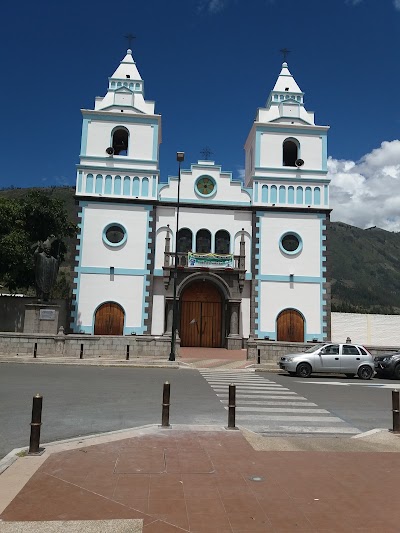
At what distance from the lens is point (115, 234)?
28672 millimetres

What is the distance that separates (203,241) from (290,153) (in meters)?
8.82

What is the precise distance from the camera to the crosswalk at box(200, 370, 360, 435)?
8852mm

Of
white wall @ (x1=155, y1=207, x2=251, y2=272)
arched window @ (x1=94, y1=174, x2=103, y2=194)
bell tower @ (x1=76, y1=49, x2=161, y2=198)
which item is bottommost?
white wall @ (x1=155, y1=207, x2=251, y2=272)

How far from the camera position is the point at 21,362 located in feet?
64.4

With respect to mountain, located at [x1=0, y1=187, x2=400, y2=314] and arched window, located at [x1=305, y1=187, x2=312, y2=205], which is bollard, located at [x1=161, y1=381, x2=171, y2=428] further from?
mountain, located at [x1=0, y1=187, x2=400, y2=314]

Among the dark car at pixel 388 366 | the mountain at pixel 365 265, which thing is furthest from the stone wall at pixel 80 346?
the mountain at pixel 365 265

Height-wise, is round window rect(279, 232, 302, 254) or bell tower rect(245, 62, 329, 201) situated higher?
bell tower rect(245, 62, 329, 201)

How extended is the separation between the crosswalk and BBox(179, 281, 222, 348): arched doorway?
13298mm

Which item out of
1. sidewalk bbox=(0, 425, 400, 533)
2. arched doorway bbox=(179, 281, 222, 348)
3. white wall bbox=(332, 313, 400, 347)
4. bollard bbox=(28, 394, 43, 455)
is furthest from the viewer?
white wall bbox=(332, 313, 400, 347)

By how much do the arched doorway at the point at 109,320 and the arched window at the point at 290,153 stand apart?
14434 millimetres

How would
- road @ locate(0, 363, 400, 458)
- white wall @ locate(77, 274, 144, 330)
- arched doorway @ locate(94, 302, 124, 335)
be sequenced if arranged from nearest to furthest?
road @ locate(0, 363, 400, 458), arched doorway @ locate(94, 302, 124, 335), white wall @ locate(77, 274, 144, 330)

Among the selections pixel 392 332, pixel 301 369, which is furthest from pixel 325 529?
pixel 392 332

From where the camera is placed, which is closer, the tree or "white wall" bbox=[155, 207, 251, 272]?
the tree

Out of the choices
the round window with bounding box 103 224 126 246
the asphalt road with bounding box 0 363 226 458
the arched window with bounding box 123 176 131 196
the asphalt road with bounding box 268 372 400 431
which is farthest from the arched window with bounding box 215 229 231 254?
the asphalt road with bounding box 0 363 226 458
